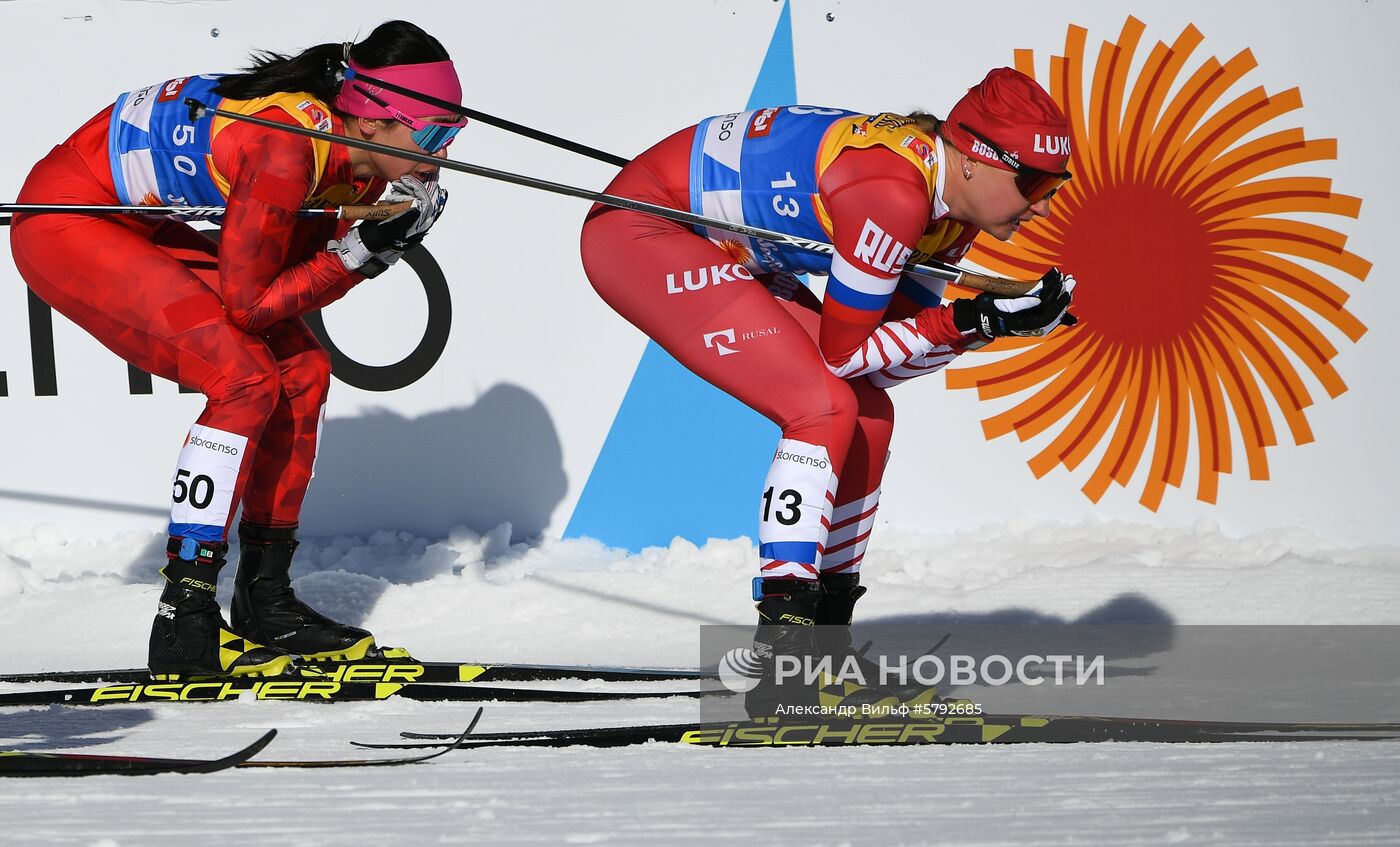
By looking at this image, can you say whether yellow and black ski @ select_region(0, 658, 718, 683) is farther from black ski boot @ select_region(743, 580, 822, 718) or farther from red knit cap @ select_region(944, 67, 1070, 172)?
red knit cap @ select_region(944, 67, 1070, 172)

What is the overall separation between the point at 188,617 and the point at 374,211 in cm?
113

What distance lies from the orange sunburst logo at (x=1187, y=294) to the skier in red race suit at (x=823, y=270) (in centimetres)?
174

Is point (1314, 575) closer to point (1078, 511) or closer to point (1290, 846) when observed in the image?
point (1078, 511)

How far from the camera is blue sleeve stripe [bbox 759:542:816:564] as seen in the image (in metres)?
2.98

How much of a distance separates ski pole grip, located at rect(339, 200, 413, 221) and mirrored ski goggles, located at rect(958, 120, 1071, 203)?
147 centimetres

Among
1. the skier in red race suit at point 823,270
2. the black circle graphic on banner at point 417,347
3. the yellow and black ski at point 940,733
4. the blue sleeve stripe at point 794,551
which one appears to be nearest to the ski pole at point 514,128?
the skier in red race suit at point 823,270

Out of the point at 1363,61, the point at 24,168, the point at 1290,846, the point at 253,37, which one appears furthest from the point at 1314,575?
the point at 24,168

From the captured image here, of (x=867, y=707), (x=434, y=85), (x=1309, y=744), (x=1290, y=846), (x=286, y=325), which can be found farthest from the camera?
(x=286, y=325)

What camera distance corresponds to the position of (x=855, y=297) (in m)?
2.95

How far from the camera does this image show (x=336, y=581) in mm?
4699

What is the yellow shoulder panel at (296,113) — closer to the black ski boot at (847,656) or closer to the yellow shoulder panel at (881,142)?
the yellow shoulder panel at (881,142)

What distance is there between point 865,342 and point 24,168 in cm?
374

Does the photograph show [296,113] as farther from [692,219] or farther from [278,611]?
[278,611]

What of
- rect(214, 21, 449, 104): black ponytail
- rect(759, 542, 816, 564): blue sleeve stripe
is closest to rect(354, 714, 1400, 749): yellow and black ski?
rect(759, 542, 816, 564): blue sleeve stripe
